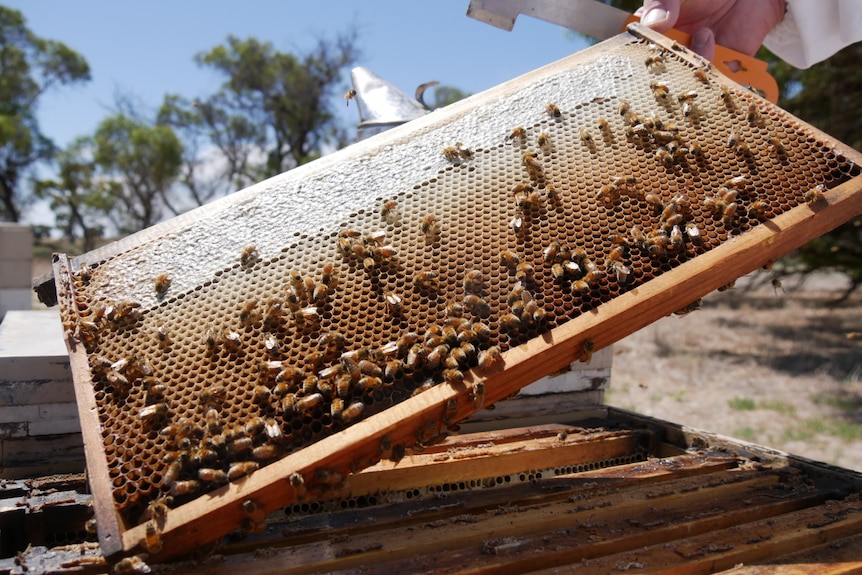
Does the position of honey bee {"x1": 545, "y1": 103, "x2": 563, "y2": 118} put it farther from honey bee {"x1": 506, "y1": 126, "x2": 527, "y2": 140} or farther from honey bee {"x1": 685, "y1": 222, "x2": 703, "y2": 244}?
honey bee {"x1": 685, "y1": 222, "x2": 703, "y2": 244}

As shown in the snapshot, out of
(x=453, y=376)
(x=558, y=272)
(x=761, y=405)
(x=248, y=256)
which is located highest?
(x=248, y=256)

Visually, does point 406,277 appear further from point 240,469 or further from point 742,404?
point 742,404

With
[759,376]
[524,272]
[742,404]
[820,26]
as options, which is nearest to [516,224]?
[524,272]

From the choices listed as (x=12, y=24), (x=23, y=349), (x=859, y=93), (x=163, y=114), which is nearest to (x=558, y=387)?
(x=23, y=349)

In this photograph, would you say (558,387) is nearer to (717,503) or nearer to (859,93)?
(717,503)

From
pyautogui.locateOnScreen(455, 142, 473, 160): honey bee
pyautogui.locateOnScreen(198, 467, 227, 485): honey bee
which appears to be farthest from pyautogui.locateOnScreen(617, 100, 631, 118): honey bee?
pyautogui.locateOnScreen(198, 467, 227, 485): honey bee

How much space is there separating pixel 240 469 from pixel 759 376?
10.9 metres

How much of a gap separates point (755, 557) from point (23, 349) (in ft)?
8.27

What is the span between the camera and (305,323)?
1.94m

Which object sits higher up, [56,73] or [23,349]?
[56,73]

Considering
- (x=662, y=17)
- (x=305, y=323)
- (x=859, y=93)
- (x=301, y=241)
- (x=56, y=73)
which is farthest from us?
(x=56, y=73)

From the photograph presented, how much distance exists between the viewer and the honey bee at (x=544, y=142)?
2.45m

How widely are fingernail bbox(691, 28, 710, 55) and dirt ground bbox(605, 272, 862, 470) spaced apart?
4052 mm

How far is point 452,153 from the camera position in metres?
2.47
